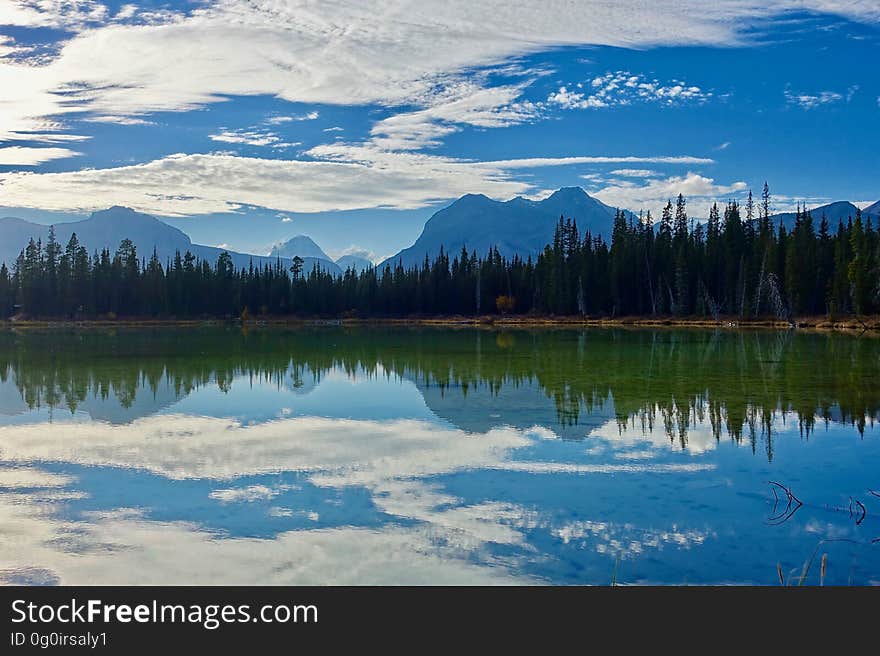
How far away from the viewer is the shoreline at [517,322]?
7719 cm

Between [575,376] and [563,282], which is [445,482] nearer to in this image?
[575,376]

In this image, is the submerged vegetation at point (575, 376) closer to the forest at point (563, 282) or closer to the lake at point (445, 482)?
the lake at point (445, 482)

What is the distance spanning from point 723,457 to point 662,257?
94657mm

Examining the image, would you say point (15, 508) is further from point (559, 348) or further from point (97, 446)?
point (559, 348)

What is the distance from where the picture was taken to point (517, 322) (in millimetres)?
111375

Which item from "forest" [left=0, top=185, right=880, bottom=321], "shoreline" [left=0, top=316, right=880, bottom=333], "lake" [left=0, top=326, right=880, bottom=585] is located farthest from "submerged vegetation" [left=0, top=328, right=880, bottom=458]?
"forest" [left=0, top=185, right=880, bottom=321]

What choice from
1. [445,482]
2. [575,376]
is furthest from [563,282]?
[445,482]

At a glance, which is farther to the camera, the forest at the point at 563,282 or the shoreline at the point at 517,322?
the forest at the point at 563,282

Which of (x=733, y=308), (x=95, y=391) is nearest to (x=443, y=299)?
(x=733, y=308)

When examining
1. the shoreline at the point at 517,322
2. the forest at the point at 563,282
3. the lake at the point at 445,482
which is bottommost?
the lake at the point at 445,482

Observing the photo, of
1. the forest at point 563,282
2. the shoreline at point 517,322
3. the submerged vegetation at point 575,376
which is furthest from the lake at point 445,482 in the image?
the forest at point 563,282

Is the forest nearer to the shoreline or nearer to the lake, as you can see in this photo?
the shoreline

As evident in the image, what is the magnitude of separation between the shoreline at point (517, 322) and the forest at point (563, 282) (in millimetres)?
2060

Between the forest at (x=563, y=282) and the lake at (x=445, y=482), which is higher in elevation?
the forest at (x=563, y=282)
